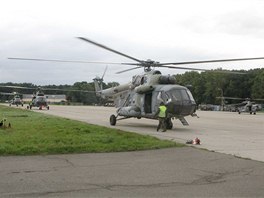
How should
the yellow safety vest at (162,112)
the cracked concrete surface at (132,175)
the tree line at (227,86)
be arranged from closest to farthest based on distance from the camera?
the cracked concrete surface at (132,175) → the yellow safety vest at (162,112) → the tree line at (227,86)

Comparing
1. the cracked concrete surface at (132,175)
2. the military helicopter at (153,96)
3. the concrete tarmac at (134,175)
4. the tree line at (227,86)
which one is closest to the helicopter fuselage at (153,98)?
the military helicopter at (153,96)

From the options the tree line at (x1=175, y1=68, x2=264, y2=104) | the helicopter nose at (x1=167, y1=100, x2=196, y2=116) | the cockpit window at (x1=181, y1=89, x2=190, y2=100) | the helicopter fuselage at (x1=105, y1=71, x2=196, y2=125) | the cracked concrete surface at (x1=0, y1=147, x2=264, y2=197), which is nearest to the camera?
the cracked concrete surface at (x1=0, y1=147, x2=264, y2=197)

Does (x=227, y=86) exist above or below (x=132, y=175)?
above

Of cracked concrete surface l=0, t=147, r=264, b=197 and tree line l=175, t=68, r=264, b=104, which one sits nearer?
cracked concrete surface l=0, t=147, r=264, b=197

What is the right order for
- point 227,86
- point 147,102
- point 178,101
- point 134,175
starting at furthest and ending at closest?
point 227,86 < point 147,102 < point 178,101 < point 134,175

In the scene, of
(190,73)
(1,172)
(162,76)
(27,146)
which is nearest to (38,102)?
(162,76)

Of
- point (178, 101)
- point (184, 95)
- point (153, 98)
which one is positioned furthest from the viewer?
point (153, 98)

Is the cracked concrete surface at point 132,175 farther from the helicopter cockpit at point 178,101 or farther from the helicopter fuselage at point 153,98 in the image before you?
the helicopter fuselage at point 153,98

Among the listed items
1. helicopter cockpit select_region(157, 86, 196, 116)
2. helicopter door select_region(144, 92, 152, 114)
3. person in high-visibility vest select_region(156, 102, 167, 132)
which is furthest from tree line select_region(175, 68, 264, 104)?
person in high-visibility vest select_region(156, 102, 167, 132)

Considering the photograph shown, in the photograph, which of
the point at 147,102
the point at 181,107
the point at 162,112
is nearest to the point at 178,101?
the point at 181,107

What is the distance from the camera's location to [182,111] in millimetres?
22734

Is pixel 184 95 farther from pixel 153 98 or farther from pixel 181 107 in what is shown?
pixel 153 98

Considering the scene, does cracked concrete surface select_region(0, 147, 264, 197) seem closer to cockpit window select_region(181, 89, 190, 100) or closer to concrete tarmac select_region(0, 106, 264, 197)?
concrete tarmac select_region(0, 106, 264, 197)

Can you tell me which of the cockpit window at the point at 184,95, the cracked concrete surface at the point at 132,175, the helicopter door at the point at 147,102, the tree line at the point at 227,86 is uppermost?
the tree line at the point at 227,86
